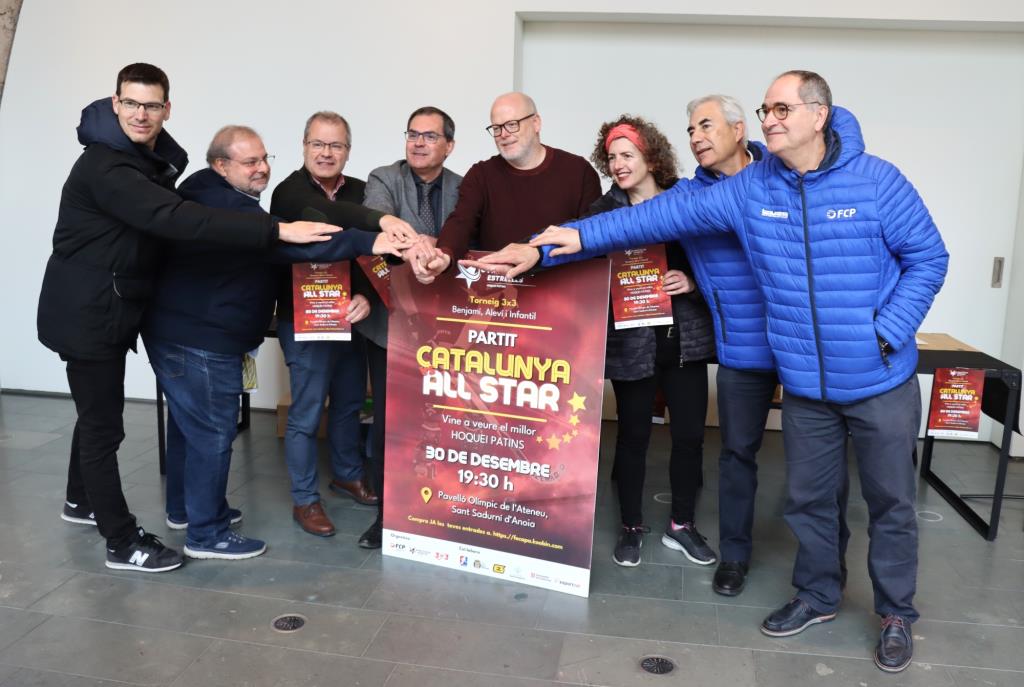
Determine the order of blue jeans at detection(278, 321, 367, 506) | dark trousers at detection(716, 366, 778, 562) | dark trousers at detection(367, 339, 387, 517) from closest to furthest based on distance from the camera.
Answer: dark trousers at detection(716, 366, 778, 562) → dark trousers at detection(367, 339, 387, 517) → blue jeans at detection(278, 321, 367, 506)

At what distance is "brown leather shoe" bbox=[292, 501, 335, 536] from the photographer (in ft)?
11.3

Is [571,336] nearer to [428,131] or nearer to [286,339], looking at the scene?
[428,131]

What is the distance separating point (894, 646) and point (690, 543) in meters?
0.88

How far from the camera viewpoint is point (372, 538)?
3355 millimetres

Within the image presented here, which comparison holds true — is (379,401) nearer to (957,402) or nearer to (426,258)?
(426,258)

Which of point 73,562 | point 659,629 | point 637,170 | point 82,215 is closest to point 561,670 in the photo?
point 659,629

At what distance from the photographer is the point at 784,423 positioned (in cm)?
275

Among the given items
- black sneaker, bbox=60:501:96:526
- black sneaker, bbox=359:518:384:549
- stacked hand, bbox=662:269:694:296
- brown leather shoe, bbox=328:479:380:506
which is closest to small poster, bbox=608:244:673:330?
stacked hand, bbox=662:269:694:296

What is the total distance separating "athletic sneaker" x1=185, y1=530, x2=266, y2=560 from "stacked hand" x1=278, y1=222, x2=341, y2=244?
1.17 meters

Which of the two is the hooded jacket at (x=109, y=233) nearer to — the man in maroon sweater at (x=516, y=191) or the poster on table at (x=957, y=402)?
the man in maroon sweater at (x=516, y=191)

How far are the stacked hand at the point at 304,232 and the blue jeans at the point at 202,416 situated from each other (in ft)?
1.71

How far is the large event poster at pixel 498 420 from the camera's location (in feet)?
9.46

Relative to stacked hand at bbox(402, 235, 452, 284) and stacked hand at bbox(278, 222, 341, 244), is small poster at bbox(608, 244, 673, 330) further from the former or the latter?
stacked hand at bbox(278, 222, 341, 244)

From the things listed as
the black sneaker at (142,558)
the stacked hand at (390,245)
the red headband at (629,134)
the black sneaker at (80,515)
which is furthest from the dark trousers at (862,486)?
the black sneaker at (80,515)
